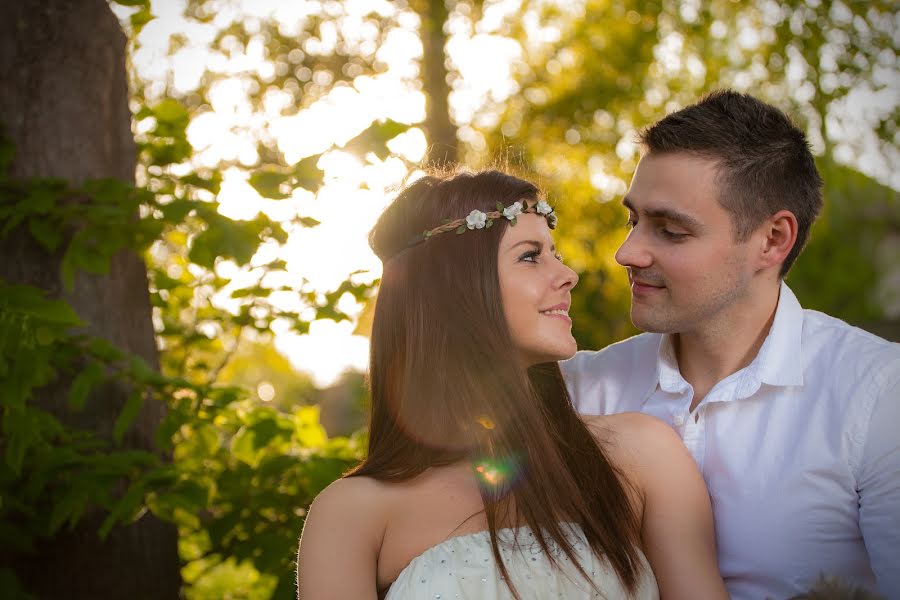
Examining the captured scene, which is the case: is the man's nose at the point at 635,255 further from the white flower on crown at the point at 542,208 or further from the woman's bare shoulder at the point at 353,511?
the woman's bare shoulder at the point at 353,511

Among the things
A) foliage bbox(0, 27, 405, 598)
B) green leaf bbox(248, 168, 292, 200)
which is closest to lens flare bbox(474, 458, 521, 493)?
foliage bbox(0, 27, 405, 598)

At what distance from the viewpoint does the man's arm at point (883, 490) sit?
222 cm

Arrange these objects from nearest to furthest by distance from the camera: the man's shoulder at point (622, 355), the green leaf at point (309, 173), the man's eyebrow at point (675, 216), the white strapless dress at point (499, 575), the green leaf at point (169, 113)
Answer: the white strapless dress at point (499, 575)
the green leaf at point (309, 173)
the man's eyebrow at point (675, 216)
the green leaf at point (169, 113)
the man's shoulder at point (622, 355)

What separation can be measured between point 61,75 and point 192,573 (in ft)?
6.71

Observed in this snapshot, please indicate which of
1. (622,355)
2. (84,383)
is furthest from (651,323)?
(84,383)

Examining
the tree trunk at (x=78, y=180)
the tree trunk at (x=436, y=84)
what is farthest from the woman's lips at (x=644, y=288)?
the tree trunk at (x=436, y=84)

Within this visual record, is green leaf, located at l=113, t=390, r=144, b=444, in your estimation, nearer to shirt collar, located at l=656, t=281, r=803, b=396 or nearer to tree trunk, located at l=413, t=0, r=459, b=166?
shirt collar, located at l=656, t=281, r=803, b=396

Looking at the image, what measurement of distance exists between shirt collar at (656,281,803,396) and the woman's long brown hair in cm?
48

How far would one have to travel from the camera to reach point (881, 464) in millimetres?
2273

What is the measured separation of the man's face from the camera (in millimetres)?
2680

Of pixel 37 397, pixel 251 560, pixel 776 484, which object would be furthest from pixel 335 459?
pixel 776 484

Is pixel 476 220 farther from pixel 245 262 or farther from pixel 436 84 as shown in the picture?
pixel 436 84

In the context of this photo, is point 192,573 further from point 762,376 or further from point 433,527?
point 762,376

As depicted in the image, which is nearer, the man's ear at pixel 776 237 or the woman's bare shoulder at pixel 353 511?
the woman's bare shoulder at pixel 353 511
